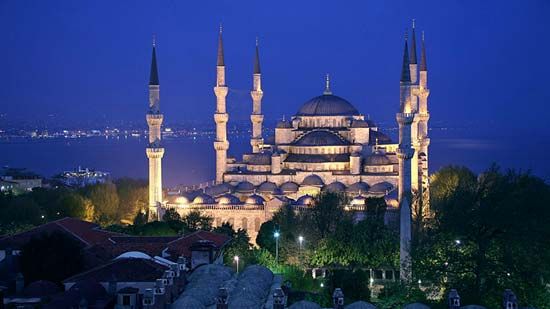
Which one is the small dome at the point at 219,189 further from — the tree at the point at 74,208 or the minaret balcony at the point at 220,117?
the tree at the point at 74,208

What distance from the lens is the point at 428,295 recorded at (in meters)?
20.6

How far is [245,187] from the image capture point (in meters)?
39.1

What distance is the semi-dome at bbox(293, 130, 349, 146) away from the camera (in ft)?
134

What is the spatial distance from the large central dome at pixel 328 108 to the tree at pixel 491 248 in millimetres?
22578

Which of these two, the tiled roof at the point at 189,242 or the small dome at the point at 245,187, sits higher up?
the small dome at the point at 245,187

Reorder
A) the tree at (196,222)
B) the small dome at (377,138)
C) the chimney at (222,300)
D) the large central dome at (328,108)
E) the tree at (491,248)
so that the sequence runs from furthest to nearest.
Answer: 1. the large central dome at (328,108)
2. the small dome at (377,138)
3. the tree at (196,222)
4. the tree at (491,248)
5. the chimney at (222,300)

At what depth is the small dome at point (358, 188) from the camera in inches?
1479

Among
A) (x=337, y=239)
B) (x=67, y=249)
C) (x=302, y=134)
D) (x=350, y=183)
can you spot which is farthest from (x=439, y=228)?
(x=302, y=134)

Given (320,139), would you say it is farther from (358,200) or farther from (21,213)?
(21,213)

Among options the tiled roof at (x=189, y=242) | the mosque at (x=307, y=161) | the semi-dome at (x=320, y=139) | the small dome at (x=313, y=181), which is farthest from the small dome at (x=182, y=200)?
the tiled roof at (x=189, y=242)

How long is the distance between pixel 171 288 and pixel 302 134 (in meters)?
25.5

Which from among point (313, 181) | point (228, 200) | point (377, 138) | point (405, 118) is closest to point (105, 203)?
point (228, 200)

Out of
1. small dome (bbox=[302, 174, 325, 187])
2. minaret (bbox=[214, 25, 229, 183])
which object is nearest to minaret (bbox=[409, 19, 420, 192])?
small dome (bbox=[302, 174, 325, 187])

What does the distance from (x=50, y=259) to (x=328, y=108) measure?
24.5 meters
